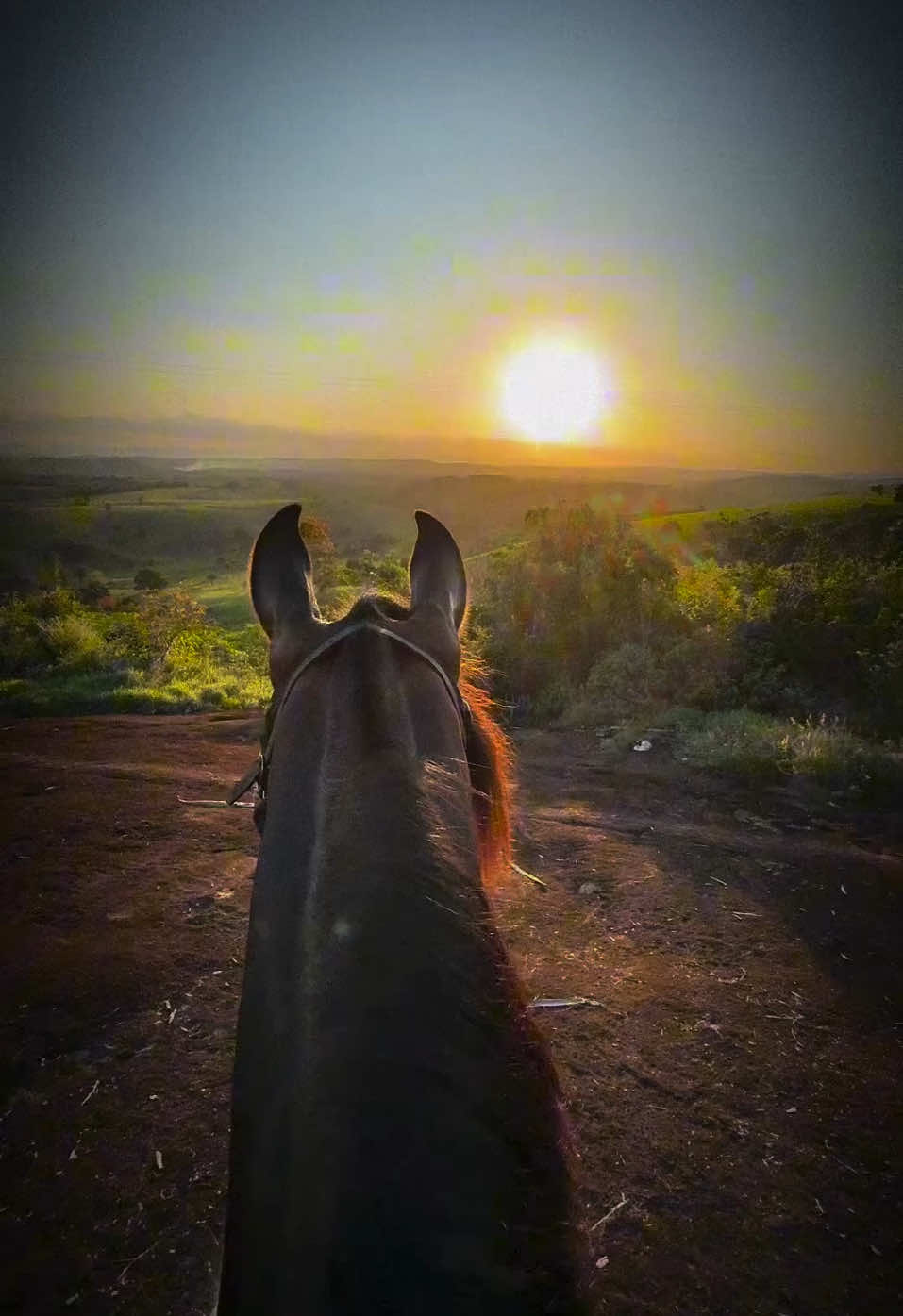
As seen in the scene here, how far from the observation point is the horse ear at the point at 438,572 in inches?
80.3

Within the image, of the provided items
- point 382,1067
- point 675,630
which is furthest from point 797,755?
point 382,1067

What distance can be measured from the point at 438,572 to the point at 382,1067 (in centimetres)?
152

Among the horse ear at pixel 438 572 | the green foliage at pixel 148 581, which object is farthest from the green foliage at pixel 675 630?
the green foliage at pixel 148 581

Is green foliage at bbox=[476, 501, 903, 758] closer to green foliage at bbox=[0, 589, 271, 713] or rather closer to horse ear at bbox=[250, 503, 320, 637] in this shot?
green foliage at bbox=[0, 589, 271, 713]

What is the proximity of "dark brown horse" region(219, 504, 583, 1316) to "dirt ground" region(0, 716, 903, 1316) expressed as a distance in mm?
1931

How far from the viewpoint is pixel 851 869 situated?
5.91m

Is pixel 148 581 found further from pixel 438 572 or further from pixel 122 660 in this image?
pixel 438 572

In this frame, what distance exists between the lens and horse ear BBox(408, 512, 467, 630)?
204cm

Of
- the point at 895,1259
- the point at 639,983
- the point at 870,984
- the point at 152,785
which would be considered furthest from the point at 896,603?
Answer: the point at 152,785

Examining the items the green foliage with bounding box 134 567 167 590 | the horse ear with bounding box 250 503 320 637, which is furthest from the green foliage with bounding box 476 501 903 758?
the green foliage with bounding box 134 567 167 590

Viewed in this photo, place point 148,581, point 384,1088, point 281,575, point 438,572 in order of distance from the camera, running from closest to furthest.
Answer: point 384,1088
point 281,575
point 438,572
point 148,581

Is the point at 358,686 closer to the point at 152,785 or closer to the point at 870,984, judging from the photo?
the point at 870,984

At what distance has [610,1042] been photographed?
3.79 metres

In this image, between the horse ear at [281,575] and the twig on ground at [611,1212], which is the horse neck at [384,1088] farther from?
the twig on ground at [611,1212]
